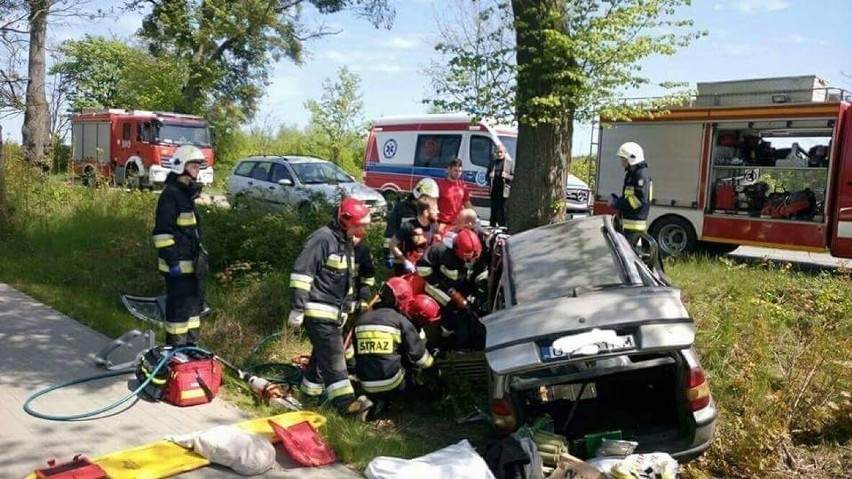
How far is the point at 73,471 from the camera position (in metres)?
3.76

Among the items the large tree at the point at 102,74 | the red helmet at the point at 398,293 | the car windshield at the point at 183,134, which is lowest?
the red helmet at the point at 398,293

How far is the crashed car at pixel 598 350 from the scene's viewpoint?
12.7 ft

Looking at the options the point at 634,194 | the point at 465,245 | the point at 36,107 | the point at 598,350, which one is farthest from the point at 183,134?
the point at 598,350

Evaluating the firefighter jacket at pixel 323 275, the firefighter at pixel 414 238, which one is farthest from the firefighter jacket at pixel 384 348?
the firefighter at pixel 414 238

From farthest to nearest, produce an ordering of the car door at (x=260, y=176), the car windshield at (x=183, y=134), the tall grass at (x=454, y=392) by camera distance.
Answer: the car windshield at (x=183, y=134)
the car door at (x=260, y=176)
the tall grass at (x=454, y=392)

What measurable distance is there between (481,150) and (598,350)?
10.9 meters

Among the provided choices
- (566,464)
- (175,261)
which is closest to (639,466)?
(566,464)

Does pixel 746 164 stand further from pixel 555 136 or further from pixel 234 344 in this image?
pixel 234 344

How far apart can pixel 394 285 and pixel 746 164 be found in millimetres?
7940

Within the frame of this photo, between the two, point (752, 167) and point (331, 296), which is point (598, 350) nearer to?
point (331, 296)

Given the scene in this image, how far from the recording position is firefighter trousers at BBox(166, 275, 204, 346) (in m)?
5.85

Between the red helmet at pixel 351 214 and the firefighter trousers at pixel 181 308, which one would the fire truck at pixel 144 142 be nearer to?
the firefighter trousers at pixel 181 308

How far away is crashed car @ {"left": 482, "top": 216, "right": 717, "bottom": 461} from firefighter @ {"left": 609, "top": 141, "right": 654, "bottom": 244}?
9.04 ft

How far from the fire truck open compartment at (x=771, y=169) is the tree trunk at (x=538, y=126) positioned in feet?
15.4
